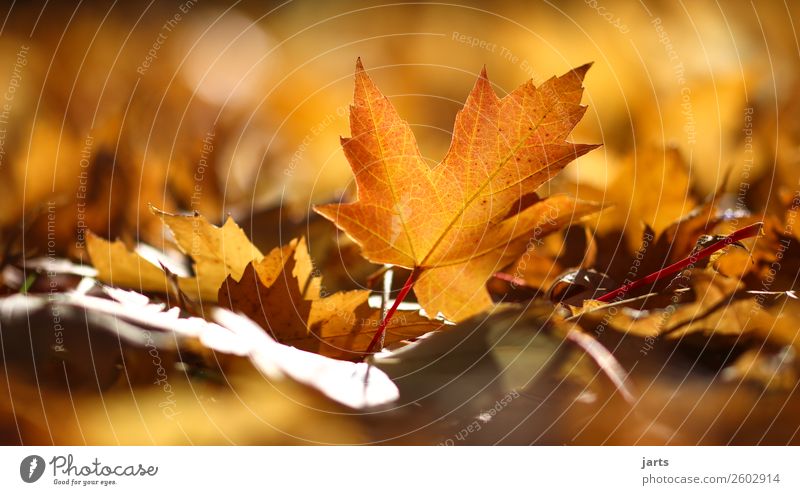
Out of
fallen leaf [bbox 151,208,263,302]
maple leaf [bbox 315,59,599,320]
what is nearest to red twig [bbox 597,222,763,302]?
maple leaf [bbox 315,59,599,320]

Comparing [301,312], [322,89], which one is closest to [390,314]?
[301,312]

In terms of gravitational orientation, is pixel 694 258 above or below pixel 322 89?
below

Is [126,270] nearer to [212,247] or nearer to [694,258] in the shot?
[212,247]

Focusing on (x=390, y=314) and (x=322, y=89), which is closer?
(x=390, y=314)

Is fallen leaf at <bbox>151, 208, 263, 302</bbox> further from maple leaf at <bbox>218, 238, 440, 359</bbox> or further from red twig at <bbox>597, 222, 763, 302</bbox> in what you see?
red twig at <bbox>597, 222, 763, 302</bbox>

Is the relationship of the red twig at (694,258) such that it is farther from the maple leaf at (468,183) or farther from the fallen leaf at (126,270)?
the fallen leaf at (126,270)

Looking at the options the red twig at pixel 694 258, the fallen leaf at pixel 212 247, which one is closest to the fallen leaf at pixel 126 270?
the fallen leaf at pixel 212 247

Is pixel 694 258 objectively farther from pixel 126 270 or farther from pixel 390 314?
pixel 126 270
